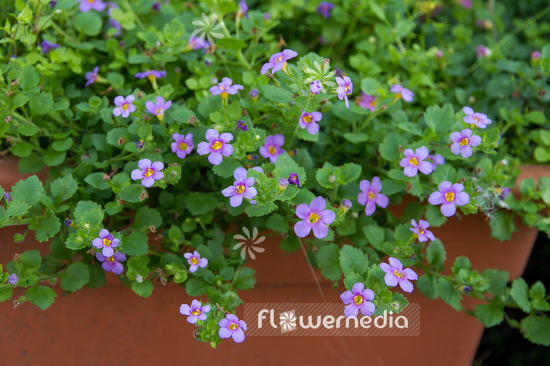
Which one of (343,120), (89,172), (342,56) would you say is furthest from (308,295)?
(342,56)

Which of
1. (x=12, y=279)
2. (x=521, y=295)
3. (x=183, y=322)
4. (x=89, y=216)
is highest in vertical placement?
(x=89, y=216)

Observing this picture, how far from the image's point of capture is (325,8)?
1475 millimetres

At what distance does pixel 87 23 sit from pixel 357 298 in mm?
880

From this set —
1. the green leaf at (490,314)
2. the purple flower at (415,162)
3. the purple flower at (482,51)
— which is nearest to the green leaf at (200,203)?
the purple flower at (415,162)

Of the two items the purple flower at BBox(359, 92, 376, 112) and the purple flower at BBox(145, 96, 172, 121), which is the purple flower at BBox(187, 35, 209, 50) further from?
the purple flower at BBox(359, 92, 376, 112)

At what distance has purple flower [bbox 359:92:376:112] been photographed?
1.21 meters

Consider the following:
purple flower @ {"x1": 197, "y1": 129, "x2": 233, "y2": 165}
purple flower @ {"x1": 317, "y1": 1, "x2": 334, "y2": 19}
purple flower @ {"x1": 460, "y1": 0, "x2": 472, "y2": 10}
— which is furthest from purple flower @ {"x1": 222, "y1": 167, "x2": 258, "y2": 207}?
purple flower @ {"x1": 460, "y1": 0, "x2": 472, "y2": 10}

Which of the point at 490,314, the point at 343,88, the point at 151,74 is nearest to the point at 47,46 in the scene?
the point at 151,74

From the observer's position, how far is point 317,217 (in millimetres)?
912

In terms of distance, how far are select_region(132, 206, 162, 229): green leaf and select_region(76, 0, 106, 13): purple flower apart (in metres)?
0.53

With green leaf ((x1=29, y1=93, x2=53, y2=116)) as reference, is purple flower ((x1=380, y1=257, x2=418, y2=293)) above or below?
below

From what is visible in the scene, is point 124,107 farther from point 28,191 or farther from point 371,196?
point 371,196

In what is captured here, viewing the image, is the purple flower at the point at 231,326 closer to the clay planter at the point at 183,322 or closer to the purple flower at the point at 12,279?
the clay planter at the point at 183,322

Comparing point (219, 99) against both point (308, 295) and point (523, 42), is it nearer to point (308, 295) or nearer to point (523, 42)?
point (308, 295)
